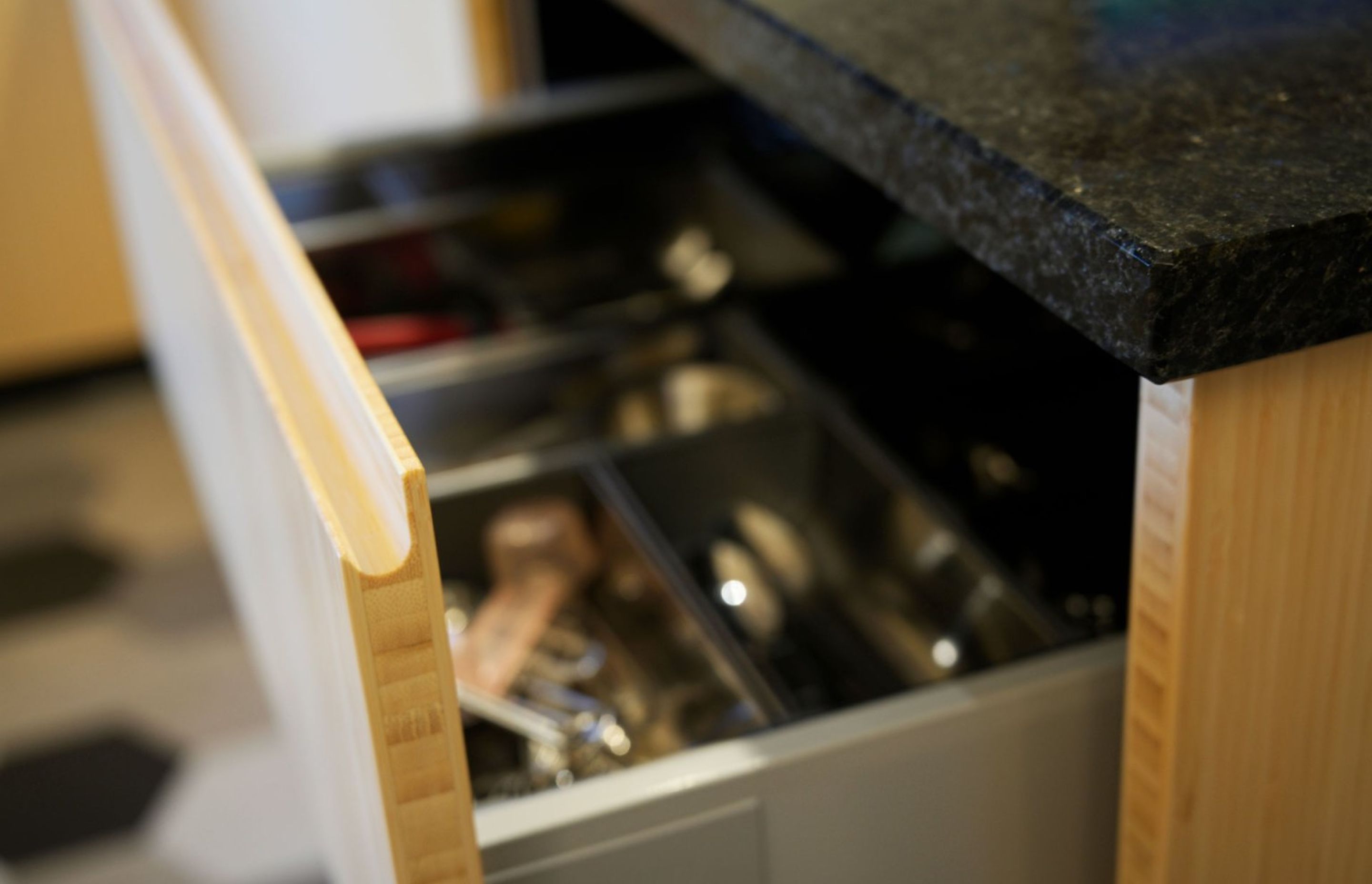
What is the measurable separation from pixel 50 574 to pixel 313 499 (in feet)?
4.67

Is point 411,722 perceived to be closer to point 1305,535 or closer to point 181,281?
point 1305,535

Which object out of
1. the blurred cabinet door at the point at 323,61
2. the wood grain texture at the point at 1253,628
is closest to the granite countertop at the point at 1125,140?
the wood grain texture at the point at 1253,628

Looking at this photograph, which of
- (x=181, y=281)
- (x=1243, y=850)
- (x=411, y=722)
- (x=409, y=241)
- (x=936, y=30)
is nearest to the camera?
(x=411, y=722)

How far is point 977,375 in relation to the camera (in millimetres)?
1083

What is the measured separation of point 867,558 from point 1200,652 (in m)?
0.46

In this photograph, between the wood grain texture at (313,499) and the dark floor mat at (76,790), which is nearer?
the wood grain texture at (313,499)

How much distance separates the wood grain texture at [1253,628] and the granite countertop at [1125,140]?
4 centimetres

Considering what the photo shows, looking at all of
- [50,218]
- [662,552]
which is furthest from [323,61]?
[662,552]

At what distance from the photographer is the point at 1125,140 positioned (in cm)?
59

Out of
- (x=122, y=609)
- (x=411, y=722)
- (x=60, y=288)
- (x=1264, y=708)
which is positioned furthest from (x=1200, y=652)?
(x=60, y=288)

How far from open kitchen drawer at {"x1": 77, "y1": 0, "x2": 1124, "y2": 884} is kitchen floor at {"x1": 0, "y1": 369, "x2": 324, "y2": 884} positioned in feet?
1.98

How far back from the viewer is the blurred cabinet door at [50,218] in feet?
6.70

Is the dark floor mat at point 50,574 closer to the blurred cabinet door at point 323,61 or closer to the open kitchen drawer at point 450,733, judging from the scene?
the blurred cabinet door at point 323,61

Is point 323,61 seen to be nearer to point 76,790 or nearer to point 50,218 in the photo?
point 50,218
